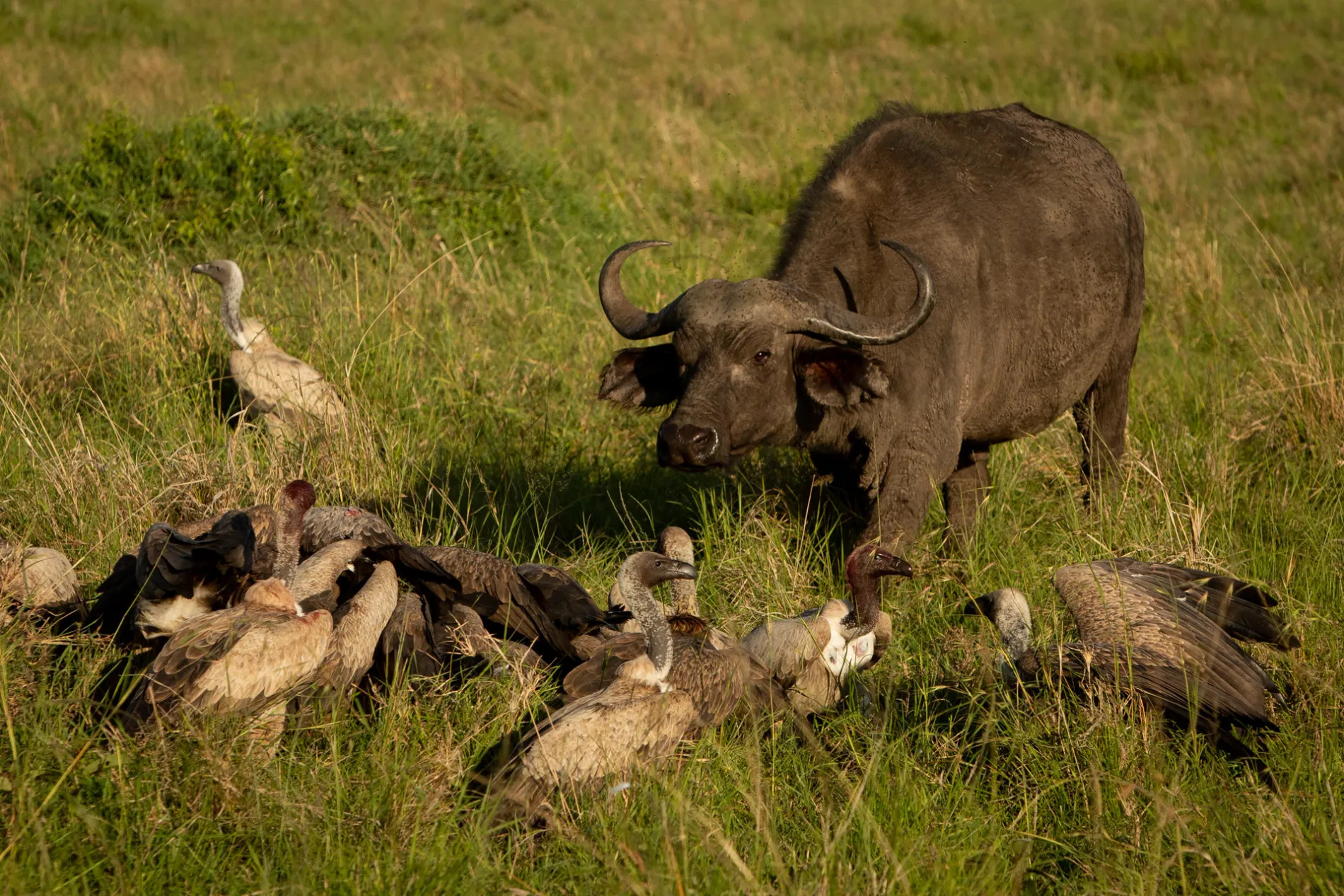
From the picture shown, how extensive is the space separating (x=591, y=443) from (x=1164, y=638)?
10.9ft

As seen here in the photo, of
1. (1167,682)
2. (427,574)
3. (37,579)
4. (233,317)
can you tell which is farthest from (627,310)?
(233,317)

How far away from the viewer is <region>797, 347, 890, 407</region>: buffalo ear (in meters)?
4.94

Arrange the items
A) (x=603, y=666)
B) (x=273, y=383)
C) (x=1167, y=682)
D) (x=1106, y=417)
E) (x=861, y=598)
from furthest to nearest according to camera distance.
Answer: (x=1106, y=417) < (x=273, y=383) < (x=861, y=598) < (x=603, y=666) < (x=1167, y=682)

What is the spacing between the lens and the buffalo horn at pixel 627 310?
16.6 feet

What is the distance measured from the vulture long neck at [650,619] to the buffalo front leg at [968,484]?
2340 millimetres

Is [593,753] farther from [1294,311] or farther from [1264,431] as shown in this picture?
[1294,311]

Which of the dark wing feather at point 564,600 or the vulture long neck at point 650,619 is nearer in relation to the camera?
the vulture long neck at point 650,619

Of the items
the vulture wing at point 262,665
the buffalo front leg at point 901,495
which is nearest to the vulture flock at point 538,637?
the vulture wing at point 262,665

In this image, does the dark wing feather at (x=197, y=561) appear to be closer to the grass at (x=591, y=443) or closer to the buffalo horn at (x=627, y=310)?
the grass at (x=591, y=443)

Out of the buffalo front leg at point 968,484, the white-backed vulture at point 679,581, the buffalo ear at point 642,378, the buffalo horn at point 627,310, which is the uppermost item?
the buffalo horn at point 627,310

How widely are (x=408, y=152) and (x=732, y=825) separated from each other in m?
6.40

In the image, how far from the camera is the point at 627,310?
209 inches

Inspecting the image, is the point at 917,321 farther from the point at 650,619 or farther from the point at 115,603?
the point at 115,603

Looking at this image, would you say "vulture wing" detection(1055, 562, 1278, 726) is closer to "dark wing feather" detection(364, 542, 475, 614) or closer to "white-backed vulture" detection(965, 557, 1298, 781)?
"white-backed vulture" detection(965, 557, 1298, 781)
